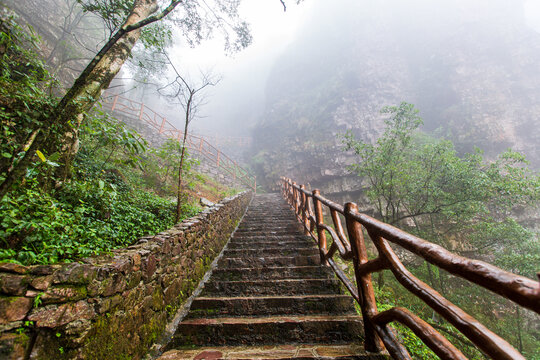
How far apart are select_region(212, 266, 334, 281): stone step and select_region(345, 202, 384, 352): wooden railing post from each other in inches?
44.2

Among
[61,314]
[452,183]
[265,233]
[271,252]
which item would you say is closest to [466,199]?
[452,183]

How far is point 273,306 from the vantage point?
2.17 m

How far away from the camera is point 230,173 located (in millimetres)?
13289

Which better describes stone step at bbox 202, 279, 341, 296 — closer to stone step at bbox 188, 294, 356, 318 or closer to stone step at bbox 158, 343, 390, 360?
stone step at bbox 188, 294, 356, 318

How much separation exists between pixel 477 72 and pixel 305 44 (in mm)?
19702

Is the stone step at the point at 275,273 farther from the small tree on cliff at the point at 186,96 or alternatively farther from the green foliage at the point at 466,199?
the green foliage at the point at 466,199

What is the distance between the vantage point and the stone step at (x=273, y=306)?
2.10 m

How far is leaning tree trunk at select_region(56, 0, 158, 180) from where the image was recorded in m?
2.58

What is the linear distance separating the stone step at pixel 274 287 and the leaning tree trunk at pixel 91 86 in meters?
2.45

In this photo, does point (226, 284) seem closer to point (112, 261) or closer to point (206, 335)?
point (206, 335)

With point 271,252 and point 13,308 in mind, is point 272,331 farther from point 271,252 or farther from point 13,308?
point 13,308

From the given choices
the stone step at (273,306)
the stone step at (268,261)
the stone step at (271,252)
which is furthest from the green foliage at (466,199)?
the stone step at (273,306)

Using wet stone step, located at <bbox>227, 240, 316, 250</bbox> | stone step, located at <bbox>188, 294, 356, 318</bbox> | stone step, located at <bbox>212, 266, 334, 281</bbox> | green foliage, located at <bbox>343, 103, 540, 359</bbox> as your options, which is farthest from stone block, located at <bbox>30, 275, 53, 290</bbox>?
green foliage, located at <bbox>343, 103, 540, 359</bbox>

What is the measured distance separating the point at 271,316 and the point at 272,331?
0.72 ft
